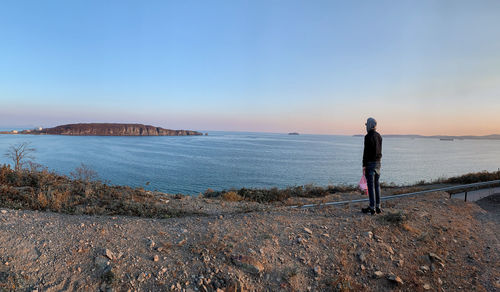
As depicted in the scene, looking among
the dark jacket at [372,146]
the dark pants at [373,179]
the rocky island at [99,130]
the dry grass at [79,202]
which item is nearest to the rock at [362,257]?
the dark pants at [373,179]

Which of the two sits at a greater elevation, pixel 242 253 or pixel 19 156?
pixel 242 253

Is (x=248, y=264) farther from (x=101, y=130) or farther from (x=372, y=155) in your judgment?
(x=101, y=130)

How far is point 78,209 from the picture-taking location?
234 inches

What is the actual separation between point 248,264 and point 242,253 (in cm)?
30

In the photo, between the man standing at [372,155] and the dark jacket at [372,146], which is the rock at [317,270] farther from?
the dark jacket at [372,146]

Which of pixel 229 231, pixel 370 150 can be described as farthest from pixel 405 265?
pixel 229 231

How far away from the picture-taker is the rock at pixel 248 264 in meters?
4.03

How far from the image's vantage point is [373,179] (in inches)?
248

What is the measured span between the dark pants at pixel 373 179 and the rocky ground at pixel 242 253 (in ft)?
1.51

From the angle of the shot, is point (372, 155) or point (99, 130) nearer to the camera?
point (372, 155)

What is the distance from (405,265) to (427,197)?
6.16 metres

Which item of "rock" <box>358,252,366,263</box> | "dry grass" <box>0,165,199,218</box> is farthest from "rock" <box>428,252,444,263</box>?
"dry grass" <box>0,165,199,218</box>

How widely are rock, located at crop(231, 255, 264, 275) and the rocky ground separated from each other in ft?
0.05

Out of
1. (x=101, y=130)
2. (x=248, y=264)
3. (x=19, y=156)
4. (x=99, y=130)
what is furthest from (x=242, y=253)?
(x=101, y=130)
